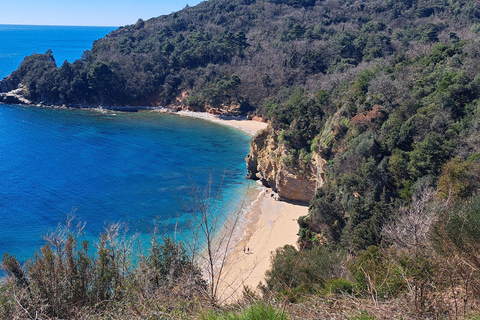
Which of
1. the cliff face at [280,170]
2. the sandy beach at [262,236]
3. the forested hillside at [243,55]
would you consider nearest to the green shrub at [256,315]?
the sandy beach at [262,236]

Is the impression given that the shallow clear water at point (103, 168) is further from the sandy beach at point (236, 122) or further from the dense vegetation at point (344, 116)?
the dense vegetation at point (344, 116)

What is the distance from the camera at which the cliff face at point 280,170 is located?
2755cm

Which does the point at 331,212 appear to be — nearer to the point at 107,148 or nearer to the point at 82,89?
the point at 107,148

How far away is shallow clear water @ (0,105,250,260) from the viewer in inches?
1063

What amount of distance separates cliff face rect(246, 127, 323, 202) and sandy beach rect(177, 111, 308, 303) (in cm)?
115

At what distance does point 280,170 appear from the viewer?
29953 mm

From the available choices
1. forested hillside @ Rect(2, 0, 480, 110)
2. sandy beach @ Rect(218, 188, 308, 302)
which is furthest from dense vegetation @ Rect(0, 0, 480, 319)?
sandy beach @ Rect(218, 188, 308, 302)

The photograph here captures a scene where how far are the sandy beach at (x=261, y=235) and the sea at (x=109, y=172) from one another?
2094mm

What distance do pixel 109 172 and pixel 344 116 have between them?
26083 millimetres

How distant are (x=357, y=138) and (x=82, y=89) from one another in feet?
215

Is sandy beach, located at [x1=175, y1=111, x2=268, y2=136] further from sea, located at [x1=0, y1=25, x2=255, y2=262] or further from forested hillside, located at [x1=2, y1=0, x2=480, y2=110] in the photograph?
forested hillside, located at [x1=2, y1=0, x2=480, y2=110]

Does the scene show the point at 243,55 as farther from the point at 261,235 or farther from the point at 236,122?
the point at 261,235

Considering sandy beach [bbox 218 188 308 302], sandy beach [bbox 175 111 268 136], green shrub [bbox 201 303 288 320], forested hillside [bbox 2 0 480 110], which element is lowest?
sandy beach [bbox 218 188 308 302]

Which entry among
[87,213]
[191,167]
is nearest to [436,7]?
[191,167]
